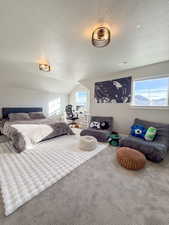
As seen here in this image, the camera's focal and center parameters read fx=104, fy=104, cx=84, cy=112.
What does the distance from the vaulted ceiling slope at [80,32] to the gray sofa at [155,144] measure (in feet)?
6.42

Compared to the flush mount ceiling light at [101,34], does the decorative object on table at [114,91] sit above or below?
below

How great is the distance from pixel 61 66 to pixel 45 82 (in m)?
1.81

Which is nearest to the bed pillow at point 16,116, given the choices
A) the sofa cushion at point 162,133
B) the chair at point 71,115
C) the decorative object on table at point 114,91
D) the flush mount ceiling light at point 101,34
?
the chair at point 71,115

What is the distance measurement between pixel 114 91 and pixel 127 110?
0.91 m

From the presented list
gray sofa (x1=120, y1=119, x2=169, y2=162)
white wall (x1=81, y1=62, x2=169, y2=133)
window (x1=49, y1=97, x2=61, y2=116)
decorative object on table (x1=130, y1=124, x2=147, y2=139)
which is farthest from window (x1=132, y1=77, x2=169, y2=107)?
window (x1=49, y1=97, x2=61, y2=116)

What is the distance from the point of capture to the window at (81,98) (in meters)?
6.17

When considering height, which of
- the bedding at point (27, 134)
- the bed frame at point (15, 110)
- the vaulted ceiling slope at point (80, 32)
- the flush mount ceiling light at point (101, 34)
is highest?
the vaulted ceiling slope at point (80, 32)

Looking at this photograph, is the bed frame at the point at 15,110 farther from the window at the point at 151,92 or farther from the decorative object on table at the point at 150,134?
the decorative object on table at the point at 150,134

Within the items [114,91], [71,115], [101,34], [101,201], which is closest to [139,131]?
[114,91]

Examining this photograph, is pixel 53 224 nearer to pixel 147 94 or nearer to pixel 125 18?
pixel 125 18

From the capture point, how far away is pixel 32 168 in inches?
72.9

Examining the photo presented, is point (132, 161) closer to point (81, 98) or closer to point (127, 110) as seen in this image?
point (127, 110)

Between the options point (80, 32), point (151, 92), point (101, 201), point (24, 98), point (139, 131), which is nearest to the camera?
point (101, 201)

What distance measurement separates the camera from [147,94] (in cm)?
356
